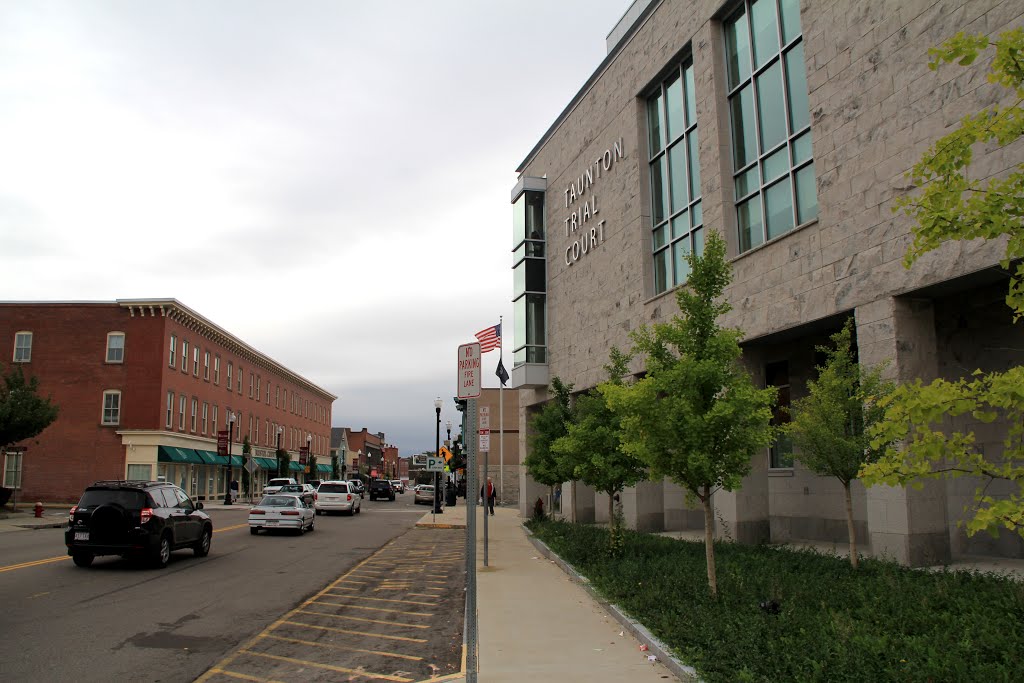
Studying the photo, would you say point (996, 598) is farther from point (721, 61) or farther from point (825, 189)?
point (721, 61)

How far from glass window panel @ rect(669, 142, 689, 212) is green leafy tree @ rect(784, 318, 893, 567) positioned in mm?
10041

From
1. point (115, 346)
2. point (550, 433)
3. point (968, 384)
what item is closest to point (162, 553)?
point (550, 433)

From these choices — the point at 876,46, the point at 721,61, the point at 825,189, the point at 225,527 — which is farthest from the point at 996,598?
the point at 225,527

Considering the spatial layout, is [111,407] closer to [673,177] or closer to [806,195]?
[673,177]

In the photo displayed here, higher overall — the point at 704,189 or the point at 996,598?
the point at 704,189

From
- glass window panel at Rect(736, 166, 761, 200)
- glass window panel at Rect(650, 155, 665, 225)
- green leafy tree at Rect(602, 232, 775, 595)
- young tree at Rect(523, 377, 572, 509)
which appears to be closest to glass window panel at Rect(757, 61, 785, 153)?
glass window panel at Rect(736, 166, 761, 200)

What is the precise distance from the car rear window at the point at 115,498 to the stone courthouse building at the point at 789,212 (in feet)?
39.4

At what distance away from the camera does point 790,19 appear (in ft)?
55.9

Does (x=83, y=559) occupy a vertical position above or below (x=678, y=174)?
below

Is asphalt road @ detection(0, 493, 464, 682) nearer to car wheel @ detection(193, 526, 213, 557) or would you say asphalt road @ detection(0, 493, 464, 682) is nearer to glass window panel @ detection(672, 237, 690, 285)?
car wheel @ detection(193, 526, 213, 557)

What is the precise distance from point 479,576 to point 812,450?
697cm

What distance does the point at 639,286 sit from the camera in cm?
2352

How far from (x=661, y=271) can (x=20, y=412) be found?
89.5 feet

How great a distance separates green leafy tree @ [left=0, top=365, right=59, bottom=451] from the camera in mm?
31719
